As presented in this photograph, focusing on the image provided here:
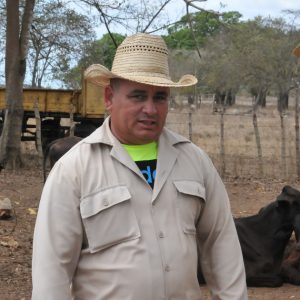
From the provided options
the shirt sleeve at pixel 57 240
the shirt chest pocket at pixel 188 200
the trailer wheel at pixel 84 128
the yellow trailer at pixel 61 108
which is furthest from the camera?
the trailer wheel at pixel 84 128

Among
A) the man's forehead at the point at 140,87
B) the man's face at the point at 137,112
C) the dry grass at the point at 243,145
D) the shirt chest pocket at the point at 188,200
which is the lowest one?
the dry grass at the point at 243,145

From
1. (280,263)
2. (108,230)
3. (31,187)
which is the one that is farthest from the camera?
(31,187)

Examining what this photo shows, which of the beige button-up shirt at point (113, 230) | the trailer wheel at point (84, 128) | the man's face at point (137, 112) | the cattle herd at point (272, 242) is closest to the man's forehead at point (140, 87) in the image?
the man's face at point (137, 112)

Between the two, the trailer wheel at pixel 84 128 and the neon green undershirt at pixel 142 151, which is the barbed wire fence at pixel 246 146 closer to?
the trailer wheel at pixel 84 128

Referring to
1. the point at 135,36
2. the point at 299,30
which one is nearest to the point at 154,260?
the point at 135,36

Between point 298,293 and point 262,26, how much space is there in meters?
37.8

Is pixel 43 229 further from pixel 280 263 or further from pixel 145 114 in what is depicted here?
pixel 280 263

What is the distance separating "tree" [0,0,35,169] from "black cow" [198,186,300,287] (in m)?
7.86

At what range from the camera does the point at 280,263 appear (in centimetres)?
629

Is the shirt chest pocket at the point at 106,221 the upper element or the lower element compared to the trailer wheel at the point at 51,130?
upper

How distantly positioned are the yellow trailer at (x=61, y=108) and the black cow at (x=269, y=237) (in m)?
10.5

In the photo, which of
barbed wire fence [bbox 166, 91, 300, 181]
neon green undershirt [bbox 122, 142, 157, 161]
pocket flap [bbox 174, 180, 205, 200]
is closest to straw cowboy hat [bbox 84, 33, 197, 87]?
neon green undershirt [bbox 122, 142, 157, 161]

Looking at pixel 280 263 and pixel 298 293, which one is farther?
A: pixel 280 263

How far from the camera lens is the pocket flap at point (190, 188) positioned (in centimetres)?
223
